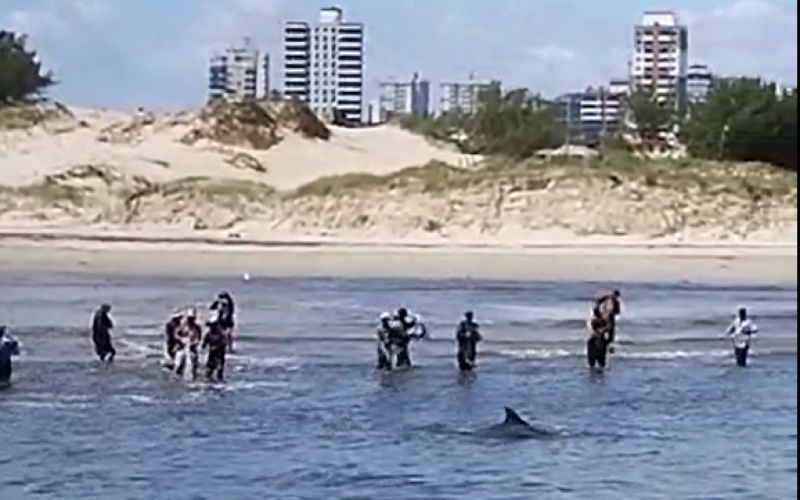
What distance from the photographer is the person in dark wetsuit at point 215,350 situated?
28.8 feet

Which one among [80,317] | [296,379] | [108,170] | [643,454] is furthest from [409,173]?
[643,454]

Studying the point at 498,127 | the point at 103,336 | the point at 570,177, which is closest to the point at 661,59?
the point at 103,336

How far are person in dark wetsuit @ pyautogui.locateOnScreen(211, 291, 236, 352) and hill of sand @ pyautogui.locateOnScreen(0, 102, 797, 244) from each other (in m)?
3.94

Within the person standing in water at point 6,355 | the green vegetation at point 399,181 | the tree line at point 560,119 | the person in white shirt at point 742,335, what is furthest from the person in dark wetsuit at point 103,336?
the green vegetation at point 399,181

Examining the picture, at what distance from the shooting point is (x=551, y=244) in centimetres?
1636

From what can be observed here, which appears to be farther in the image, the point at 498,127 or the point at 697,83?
the point at 498,127

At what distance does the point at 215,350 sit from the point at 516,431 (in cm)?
204

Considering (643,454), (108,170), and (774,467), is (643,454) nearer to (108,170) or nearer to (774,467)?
(774,467)

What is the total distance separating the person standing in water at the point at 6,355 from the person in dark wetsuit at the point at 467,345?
1947mm

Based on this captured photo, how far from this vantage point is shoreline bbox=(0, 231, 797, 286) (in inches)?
573

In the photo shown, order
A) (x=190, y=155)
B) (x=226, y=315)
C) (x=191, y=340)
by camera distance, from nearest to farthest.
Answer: (x=191, y=340)
(x=226, y=315)
(x=190, y=155)

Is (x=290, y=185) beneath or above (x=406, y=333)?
above

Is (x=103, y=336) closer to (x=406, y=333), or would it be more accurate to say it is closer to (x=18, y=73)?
(x=406, y=333)

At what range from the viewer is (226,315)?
34.6 ft
